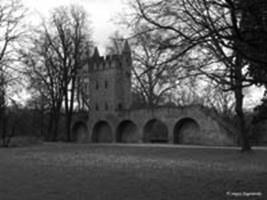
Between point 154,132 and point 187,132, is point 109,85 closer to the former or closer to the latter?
point 154,132

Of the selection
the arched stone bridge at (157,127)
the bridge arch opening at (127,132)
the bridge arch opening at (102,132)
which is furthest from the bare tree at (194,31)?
the bridge arch opening at (102,132)

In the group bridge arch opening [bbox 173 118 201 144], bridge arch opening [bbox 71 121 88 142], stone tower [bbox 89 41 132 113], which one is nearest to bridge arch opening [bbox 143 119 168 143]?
bridge arch opening [bbox 173 118 201 144]

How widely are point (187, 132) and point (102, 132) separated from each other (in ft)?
38.8

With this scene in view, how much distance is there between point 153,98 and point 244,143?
17146 mm

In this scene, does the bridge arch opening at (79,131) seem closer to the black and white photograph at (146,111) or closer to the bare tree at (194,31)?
the black and white photograph at (146,111)

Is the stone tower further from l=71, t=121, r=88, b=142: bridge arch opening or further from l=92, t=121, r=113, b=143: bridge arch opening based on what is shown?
l=71, t=121, r=88, b=142: bridge arch opening

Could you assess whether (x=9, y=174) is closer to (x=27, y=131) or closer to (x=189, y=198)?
(x=189, y=198)

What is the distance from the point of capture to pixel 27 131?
137 ft

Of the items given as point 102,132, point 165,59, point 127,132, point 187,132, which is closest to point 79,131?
point 102,132

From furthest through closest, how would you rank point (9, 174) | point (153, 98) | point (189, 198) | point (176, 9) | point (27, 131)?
point (27, 131) → point (153, 98) → point (9, 174) → point (176, 9) → point (189, 198)

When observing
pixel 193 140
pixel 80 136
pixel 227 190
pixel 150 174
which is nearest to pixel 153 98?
pixel 193 140

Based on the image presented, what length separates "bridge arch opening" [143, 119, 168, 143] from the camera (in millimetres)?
34419

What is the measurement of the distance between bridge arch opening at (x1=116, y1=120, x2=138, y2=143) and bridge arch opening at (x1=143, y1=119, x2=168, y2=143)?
6.04 ft

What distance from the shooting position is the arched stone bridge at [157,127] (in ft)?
95.1
